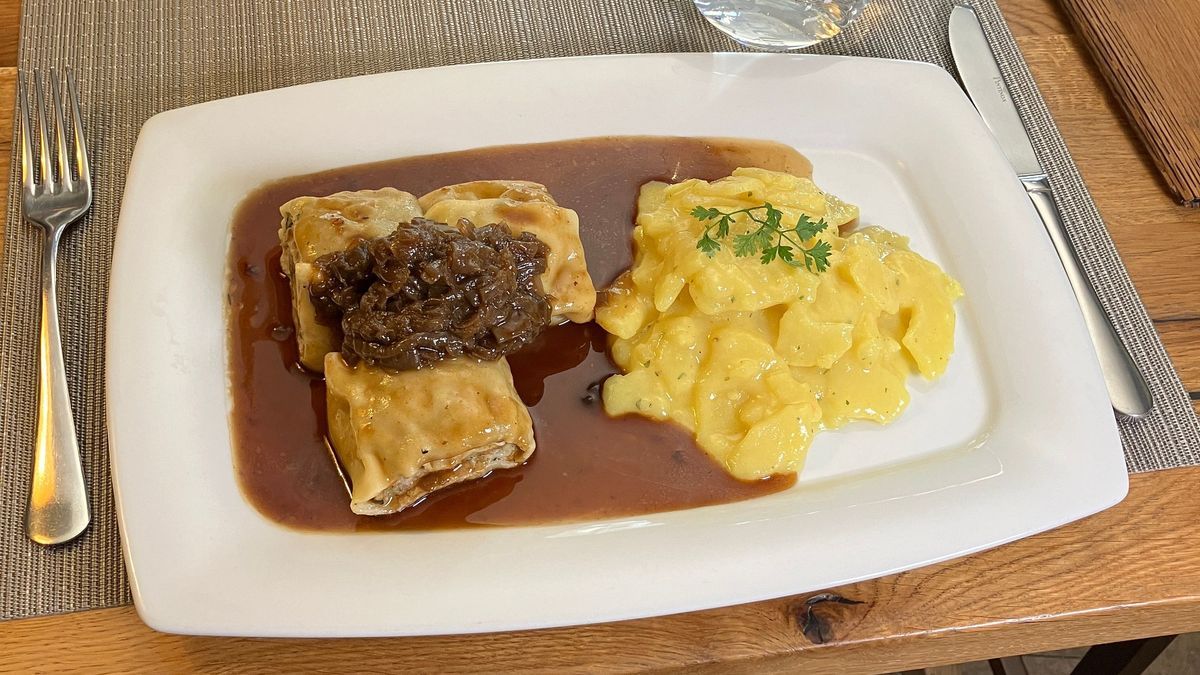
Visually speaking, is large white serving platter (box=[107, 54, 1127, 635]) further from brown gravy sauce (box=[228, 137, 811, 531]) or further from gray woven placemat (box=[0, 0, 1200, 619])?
gray woven placemat (box=[0, 0, 1200, 619])

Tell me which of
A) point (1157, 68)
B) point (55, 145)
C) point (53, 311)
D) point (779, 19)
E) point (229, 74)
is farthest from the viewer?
point (1157, 68)

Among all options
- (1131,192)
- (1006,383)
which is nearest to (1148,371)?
(1006,383)

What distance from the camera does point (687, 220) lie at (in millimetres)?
2414

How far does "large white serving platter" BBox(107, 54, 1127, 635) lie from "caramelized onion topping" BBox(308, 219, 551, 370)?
1.08ft

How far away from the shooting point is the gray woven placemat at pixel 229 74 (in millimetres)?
1990

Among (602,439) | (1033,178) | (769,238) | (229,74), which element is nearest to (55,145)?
(229,74)

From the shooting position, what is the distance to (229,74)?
2730 millimetres

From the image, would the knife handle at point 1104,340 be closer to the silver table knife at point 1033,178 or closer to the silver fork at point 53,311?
the silver table knife at point 1033,178

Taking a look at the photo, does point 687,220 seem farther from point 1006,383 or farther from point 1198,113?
point 1198,113

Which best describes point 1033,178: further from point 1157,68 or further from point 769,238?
point 769,238

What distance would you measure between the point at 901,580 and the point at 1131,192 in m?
1.69

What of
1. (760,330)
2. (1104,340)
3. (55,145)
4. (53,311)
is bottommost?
(1104,340)

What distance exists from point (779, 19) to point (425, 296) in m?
1.67

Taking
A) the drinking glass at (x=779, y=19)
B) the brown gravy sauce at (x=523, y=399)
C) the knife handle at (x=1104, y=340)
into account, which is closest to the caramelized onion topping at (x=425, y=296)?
the brown gravy sauce at (x=523, y=399)
